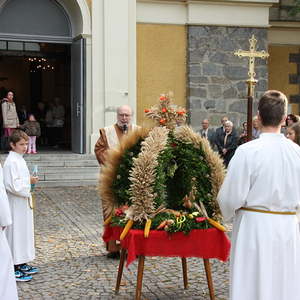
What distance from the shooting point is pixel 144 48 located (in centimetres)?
1571

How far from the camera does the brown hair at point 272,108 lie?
12.5 ft

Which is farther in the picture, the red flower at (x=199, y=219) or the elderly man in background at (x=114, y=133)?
the elderly man in background at (x=114, y=133)

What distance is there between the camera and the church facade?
15.1m

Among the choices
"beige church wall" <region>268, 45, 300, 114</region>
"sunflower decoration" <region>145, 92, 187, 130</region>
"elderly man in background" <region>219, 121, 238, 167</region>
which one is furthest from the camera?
"beige church wall" <region>268, 45, 300, 114</region>

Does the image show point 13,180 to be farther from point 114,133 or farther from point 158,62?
point 158,62

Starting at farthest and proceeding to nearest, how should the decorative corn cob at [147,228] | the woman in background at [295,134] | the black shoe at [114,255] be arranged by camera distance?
the black shoe at [114,255], the woman in background at [295,134], the decorative corn cob at [147,228]

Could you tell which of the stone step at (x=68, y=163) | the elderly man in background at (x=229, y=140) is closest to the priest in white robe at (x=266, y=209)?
the elderly man in background at (x=229, y=140)

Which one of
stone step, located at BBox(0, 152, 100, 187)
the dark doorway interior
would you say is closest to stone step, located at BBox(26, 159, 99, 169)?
stone step, located at BBox(0, 152, 100, 187)

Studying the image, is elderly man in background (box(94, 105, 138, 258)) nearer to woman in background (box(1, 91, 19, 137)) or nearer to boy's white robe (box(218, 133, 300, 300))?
boy's white robe (box(218, 133, 300, 300))

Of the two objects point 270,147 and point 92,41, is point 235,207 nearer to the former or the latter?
point 270,147

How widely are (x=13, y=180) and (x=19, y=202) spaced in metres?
0.29

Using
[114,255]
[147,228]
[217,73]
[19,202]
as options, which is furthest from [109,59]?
[147,228]

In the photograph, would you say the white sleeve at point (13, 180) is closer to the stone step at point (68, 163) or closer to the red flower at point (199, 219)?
the red flower at point (199, 219)

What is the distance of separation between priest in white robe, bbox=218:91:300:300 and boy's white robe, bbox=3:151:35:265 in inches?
105
